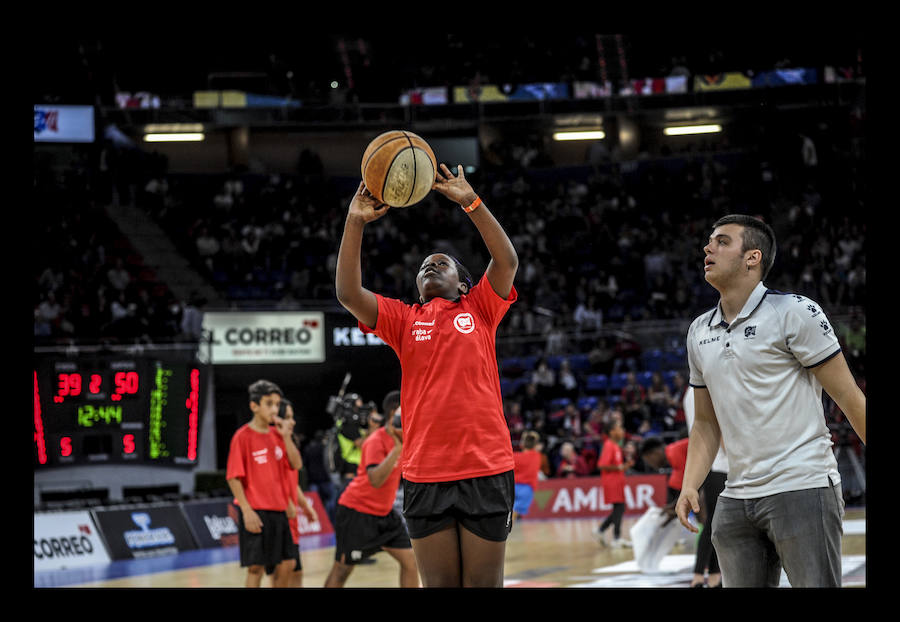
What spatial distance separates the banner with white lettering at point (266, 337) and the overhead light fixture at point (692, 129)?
537 inches

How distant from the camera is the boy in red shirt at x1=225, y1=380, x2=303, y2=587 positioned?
8.12 meters

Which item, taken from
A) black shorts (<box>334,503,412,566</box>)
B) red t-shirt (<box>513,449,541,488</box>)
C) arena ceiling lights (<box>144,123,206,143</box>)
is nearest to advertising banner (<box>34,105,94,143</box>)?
arena ceiling lights (<box>144,123,206,143</box>)

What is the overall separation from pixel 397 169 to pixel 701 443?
6.29ft

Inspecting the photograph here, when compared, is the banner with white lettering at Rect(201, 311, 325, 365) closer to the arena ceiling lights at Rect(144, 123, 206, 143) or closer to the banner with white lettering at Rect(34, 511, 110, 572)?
the arena ceiling lights at Rect(144, 123, 206, 143)

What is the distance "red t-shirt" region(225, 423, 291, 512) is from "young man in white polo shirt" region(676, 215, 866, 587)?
4327 millimetres

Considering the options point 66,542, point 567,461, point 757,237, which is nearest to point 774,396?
point 757,237

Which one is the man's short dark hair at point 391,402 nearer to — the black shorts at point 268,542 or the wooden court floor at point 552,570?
the black shorts at point 268,542

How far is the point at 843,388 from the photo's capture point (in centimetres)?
434

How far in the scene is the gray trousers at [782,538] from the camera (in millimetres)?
4285

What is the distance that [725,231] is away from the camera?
15.6ft

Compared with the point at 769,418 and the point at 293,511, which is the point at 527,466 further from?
the point at 769,418

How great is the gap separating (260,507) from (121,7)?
14.2 feet
